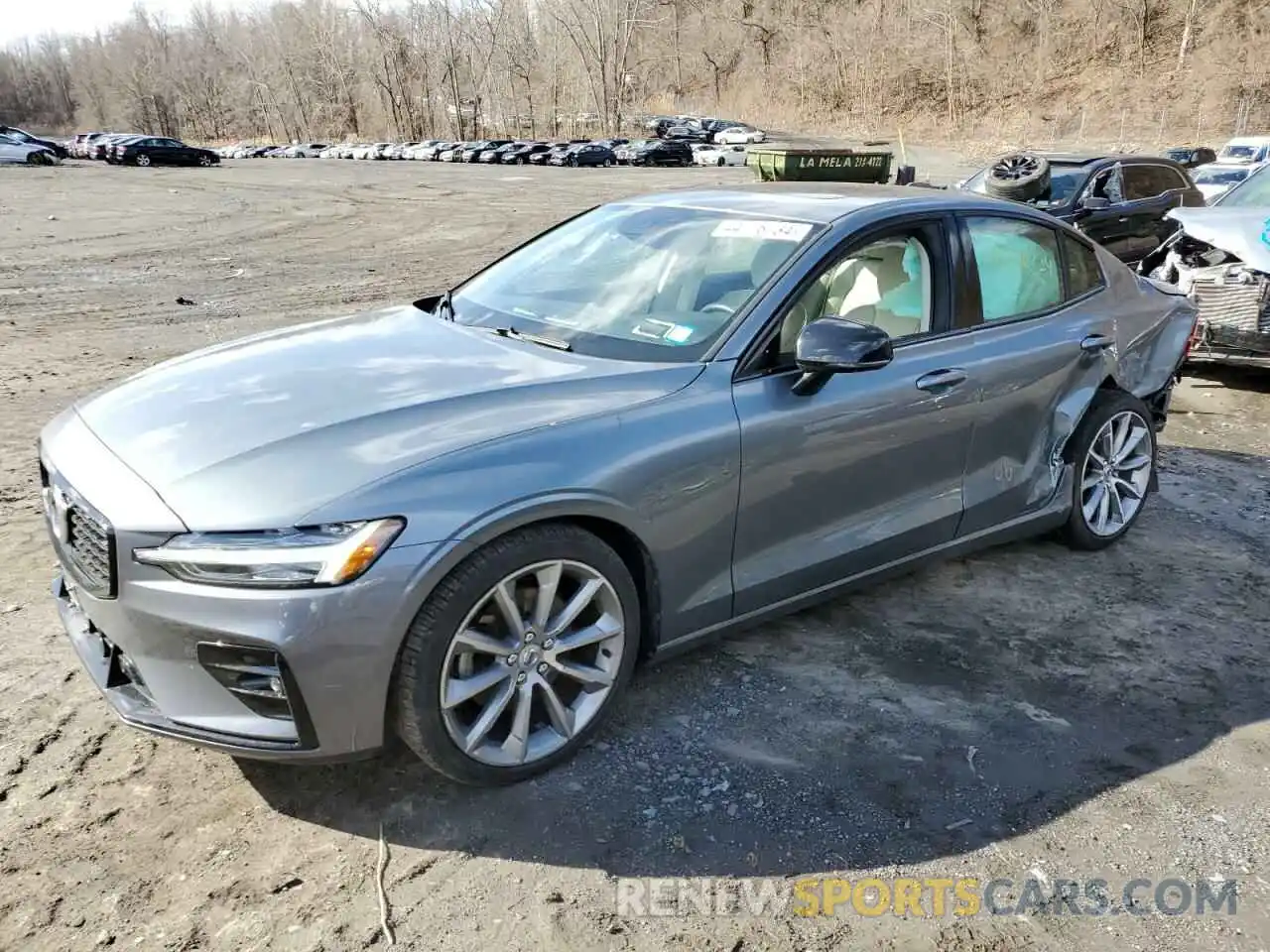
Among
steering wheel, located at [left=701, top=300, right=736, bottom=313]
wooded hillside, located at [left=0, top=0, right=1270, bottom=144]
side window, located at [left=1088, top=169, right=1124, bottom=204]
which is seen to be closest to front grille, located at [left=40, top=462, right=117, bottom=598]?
steering wheel, located at [left=701, top=300, right=736, bottom=313]

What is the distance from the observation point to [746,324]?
10.5ft

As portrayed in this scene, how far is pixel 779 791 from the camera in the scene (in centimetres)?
285

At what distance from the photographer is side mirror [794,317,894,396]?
3.03 m

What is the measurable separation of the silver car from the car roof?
0.03 metres

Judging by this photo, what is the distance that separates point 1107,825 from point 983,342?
184 cm

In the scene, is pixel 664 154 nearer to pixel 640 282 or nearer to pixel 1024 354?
pixel 1024 354

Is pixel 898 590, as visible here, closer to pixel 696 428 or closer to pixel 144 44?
pixel 696 428

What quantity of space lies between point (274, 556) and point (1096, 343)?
3565 mm

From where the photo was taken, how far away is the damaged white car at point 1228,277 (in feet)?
22.9

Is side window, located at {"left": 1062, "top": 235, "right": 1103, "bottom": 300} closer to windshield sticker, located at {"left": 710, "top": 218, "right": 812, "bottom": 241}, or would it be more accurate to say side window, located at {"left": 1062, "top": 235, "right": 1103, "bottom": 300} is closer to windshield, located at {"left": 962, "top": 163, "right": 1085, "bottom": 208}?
windshield sticker, located at {"left": 710, "top": 218, "right": 812, "bottom": 241}

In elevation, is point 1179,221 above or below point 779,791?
above

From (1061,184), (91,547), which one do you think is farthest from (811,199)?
(1061,184)

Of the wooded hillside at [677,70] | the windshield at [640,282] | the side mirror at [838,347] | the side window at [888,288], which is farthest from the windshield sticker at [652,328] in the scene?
the wooded hillside at [677,70]

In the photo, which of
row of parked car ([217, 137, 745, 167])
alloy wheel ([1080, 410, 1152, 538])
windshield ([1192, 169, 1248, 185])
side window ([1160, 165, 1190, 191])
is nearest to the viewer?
alloy wheel ([1080, 410, 1152, 538])
